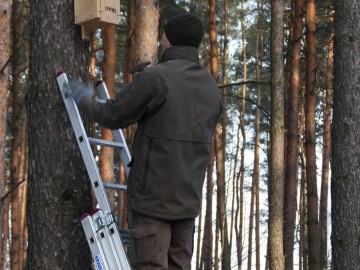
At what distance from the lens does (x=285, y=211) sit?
39.2ft

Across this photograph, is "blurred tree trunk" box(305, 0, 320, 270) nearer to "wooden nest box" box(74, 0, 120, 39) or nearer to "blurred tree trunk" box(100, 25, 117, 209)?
"blurred tree trunk" box(100, 25, 117, 209)

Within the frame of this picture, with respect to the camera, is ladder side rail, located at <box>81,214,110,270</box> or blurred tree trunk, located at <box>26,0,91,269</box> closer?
ladder side rail, located at <box>81,214,110,270</box>

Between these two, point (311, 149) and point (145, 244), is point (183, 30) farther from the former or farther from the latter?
point (311, 149)

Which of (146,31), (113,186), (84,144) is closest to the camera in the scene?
(84,144)

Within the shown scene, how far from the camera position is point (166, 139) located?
3092 mm

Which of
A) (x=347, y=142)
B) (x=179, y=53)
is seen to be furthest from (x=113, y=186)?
(x=347, y=142)

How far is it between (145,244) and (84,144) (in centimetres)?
69

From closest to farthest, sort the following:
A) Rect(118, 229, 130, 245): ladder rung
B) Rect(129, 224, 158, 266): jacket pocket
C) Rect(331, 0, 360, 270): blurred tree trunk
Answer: Rect(129, 224, 158, 266): jacket pocket
Rect(118, 229, 130, 245): ladder rung
Rect(331, 0, 360, 270): blurred tree trunk

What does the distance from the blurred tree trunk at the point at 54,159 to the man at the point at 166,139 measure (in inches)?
16.7

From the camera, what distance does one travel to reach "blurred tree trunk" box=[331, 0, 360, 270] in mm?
6297

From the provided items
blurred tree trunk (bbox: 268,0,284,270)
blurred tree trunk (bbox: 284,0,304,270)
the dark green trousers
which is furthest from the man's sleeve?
blurred tree trunk (bbox: 284,0,304,270)

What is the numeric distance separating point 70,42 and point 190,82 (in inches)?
36.9

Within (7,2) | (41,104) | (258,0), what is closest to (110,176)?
(7,2)

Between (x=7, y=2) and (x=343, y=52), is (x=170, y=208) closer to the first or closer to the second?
(x=343, y=52)
